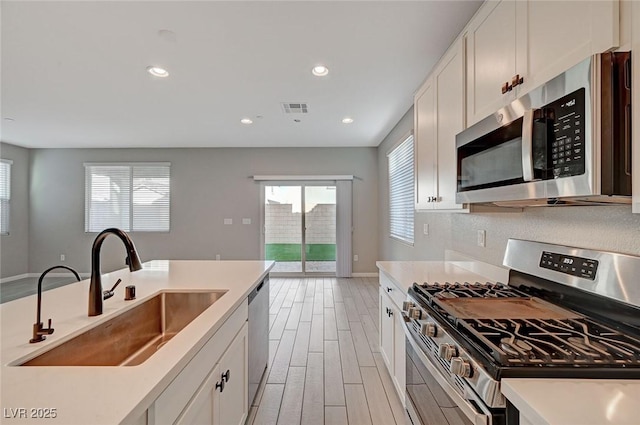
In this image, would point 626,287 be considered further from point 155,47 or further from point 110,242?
point 110,242

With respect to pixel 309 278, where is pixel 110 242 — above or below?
above

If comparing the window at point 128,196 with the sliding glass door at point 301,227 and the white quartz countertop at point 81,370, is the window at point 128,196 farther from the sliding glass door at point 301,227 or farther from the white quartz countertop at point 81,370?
the white quartz countertop at point 81,370

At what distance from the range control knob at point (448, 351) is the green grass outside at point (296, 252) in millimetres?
5081

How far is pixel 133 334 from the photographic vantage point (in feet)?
4.83

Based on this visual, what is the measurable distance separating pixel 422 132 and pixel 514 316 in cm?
158

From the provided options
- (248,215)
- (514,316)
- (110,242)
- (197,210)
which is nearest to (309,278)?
(248,215)

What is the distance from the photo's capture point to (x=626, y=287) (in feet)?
3.27

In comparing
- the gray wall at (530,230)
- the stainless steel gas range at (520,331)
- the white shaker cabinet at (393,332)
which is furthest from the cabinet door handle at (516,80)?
the white shaker cabinet at (393,332)

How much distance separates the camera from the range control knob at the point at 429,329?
46.0 inches

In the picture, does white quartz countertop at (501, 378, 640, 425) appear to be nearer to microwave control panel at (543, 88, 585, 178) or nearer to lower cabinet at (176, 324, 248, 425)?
microwave control panel at (543, 88, 585, 178)

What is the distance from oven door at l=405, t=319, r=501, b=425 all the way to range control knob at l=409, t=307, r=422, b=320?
0.12 meters

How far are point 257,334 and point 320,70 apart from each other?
2330mm

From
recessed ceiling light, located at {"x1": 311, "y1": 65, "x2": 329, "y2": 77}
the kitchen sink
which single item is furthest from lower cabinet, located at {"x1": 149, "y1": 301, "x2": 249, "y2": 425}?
recessed ceiling light, located at {"x1": 311, "y1": 65, "x2": 329, "y2": 77}

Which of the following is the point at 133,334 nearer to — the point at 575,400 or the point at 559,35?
the point at 575,400
